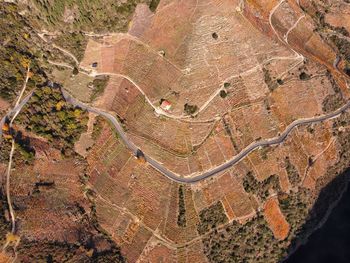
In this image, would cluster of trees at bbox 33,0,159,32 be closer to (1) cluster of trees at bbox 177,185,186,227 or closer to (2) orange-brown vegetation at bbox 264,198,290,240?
(1) cluster of trees at bbox 177,185,186,227

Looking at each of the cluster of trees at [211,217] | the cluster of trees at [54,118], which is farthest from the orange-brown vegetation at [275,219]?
the cluster of trees at [54,118]

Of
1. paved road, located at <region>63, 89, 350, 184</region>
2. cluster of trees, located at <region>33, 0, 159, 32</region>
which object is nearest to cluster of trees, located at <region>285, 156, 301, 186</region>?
Result: paved road, located at <region>63, 89, 350, 184</region>

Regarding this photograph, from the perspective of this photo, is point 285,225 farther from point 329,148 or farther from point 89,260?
point 89,260

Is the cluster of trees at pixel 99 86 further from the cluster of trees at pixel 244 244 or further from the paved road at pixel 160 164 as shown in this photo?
the cluster of trees at pixel 244 244

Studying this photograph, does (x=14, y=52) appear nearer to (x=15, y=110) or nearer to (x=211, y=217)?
(x=15, y=110)

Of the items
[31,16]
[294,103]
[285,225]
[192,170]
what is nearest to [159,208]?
[192,170]

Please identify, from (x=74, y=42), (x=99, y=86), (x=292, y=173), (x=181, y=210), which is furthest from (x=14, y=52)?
(x=292, y=173)
